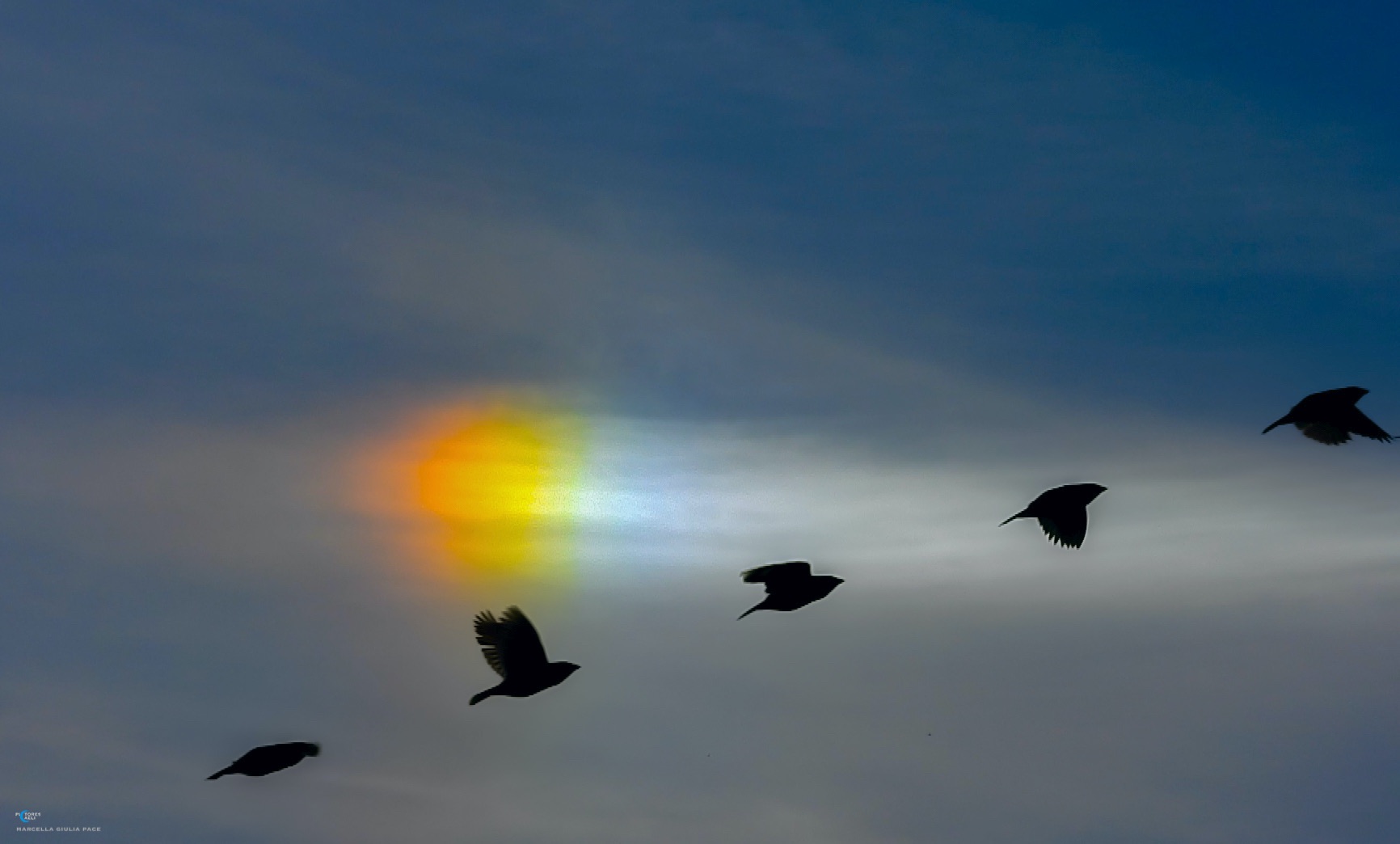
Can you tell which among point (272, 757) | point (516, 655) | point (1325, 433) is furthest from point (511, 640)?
point (1325, 433)

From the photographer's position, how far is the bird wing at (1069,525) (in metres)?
25.5

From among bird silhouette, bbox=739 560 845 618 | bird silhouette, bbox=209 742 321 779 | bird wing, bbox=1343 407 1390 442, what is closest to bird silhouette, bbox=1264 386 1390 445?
bird wing, bbox=1343 407 1390 442

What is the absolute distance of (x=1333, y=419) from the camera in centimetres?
2534

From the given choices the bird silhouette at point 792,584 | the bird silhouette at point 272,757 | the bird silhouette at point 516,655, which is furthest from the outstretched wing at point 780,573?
the bird silhouette at point 272,757

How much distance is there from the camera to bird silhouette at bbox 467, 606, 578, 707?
2348 centimetres

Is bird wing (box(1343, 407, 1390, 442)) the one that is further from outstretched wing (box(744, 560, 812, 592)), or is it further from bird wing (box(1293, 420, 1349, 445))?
outstretched wing (box(744, 560, 812, 592))

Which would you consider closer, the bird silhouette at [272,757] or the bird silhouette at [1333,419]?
the bird silhouette at [272,757]

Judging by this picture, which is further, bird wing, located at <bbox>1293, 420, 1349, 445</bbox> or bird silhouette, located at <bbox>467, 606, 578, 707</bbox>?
bird wing, located at <bbox>1293, 420, 1349, 445</bbox>

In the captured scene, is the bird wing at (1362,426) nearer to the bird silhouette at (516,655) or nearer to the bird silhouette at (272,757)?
the bird silhouette at (516,655)

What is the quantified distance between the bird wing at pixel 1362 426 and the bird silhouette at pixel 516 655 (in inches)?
729

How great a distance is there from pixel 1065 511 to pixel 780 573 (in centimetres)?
679

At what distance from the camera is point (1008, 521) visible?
75.2ft

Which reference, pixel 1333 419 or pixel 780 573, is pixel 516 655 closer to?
pixel 780 573

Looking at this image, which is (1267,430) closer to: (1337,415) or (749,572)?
(1337,415)
